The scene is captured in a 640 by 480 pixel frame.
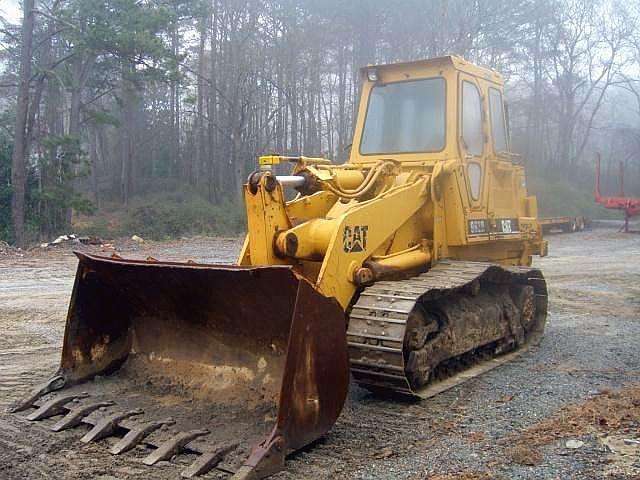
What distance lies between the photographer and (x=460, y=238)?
6.93 metres

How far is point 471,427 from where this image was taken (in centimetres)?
508

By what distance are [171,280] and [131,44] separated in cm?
1645

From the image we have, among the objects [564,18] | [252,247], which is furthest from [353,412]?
[564,18]

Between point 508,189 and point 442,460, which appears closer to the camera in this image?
point 442,460

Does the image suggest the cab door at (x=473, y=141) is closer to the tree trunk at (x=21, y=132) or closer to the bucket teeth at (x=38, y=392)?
the bucket teeth at (x=38, y=392)

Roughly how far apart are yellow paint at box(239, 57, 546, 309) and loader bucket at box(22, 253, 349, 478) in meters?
0.62

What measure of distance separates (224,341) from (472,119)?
138 inches

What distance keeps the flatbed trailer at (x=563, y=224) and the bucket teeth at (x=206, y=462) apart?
75.5ft

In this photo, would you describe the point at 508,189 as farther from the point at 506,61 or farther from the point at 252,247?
the point at 506,61

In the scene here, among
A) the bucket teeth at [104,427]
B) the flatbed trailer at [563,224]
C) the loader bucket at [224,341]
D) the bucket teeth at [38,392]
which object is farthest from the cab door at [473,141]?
the flatbed trailer at [563,224]

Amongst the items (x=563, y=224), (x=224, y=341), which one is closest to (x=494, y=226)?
(x=224, y=341)

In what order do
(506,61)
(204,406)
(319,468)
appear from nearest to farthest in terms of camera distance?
(319,468)
(204,406)
(506,61)

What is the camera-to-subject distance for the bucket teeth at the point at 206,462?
13.5 ft

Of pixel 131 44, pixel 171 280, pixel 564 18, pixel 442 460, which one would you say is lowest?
pixel 442 460
